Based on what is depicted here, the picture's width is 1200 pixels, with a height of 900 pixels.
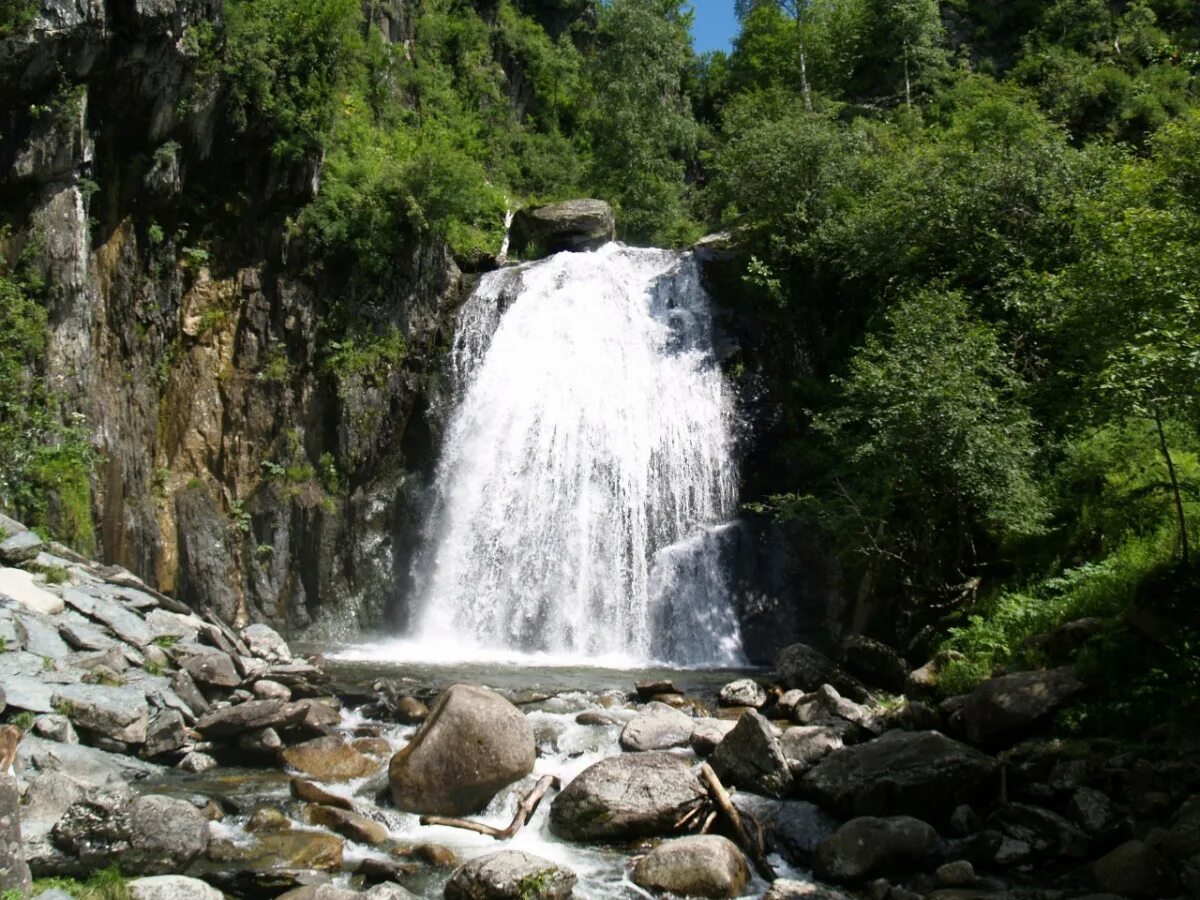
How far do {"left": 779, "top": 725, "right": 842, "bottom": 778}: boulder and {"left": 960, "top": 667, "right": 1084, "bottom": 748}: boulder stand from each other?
4.24 ft

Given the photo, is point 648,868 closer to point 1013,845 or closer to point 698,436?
point 1013,845

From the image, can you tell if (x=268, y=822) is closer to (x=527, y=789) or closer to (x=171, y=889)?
(x=171, y=889)

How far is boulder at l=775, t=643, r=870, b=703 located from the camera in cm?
1199

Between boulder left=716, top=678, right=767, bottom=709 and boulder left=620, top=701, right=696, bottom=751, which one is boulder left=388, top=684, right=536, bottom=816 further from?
boulder left=716, top=678, right=767, bottom=709

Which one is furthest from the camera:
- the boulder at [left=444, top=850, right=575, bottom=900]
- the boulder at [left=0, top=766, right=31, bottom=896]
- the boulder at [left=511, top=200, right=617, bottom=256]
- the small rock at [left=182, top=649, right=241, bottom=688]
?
the boulder at [left=511, top=200, right=617, bottom=256]

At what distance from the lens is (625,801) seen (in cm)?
808

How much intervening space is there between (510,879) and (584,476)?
12331mm

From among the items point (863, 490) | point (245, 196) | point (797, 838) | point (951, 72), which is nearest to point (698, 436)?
point (863, 490)


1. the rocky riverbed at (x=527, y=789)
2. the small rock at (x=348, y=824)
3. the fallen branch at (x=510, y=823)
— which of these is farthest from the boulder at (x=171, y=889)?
the fallen branch at (x=510, y=823)

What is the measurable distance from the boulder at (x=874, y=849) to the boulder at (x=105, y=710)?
6368 mm

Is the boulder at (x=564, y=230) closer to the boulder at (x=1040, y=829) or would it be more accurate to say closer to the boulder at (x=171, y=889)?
the boulder at (x=1040, y=829)

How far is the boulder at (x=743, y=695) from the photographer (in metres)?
11.9

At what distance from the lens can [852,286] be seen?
65.0ft

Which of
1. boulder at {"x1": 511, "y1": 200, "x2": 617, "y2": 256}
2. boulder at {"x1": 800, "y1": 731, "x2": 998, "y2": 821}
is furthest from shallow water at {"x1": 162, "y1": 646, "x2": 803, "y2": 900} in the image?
boulder at {"x1": 511, "y1": 200, "x2": 617, "y2": 256}
